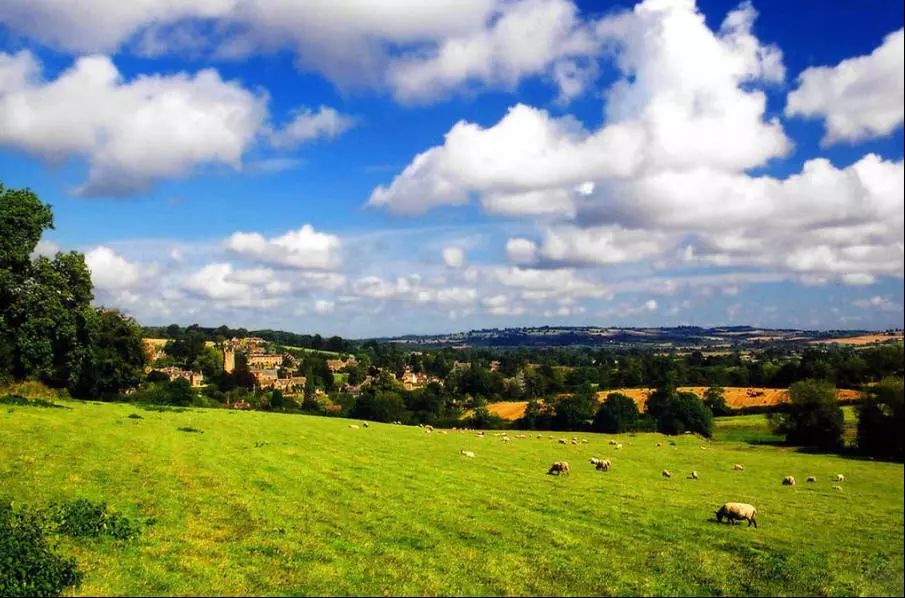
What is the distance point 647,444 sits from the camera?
5859cm

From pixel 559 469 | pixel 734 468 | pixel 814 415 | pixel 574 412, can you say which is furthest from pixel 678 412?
pixel 814 415

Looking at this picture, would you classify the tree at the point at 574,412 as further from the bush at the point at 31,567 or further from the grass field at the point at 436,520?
the bush at the point at 31,567

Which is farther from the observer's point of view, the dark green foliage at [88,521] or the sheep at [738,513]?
the sheep at [738,513]

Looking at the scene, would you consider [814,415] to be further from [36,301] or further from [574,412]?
[574,412]

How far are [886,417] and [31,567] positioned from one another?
1638 centimetres

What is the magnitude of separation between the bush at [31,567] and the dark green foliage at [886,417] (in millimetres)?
15380

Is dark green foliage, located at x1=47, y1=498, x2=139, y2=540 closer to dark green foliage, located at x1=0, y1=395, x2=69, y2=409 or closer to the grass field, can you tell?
the grass field

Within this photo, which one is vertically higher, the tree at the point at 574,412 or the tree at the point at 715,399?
the tree at the point at 715,399

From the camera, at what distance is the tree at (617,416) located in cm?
8494

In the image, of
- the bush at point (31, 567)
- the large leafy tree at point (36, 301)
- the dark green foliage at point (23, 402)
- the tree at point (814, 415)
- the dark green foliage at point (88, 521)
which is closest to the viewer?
the bush at point (31, 567)

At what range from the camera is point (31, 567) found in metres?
12.8

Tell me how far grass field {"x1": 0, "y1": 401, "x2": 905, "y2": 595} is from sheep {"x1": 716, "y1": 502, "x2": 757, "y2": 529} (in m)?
0.38

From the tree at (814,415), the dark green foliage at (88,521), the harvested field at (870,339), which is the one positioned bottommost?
the dark green foliage at (88,521)

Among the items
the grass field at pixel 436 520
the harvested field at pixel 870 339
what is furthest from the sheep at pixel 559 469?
the harvested field at pixel 870 339
